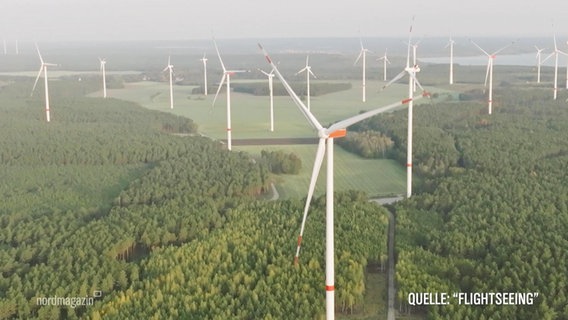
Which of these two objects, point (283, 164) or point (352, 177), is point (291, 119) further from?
point (352, 177)

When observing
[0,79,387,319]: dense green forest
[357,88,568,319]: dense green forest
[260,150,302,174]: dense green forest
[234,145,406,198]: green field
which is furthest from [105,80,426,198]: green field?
[0,79,387,319]: dense green forest

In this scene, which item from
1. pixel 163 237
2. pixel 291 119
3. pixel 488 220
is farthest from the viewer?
pixel 291 119

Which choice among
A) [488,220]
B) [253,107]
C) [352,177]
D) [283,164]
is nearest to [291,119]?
[253,107]

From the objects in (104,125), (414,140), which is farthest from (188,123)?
(414,140)

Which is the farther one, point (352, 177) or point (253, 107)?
point (253, 107)

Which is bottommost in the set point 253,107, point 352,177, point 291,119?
point 352,177

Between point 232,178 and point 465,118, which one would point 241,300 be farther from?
point 465,118
